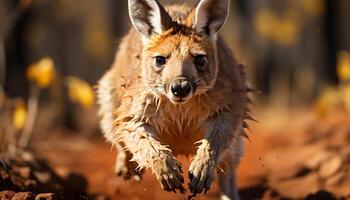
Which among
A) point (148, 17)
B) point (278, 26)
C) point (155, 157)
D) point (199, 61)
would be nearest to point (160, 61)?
point (199, 61)

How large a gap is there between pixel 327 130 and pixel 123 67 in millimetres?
5064

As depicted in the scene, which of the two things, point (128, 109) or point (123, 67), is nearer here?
point (128, 109)

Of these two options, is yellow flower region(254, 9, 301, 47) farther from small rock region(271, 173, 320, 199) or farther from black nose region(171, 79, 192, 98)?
black nose region(171, 79, 192, 98)

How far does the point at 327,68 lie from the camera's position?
65.4 feet

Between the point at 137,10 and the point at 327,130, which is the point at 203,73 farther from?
the point at 327,130

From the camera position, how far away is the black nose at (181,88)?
19.4ft

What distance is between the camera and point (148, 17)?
6516mm

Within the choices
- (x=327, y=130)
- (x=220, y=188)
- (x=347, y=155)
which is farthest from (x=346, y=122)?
(x=220, y=188)

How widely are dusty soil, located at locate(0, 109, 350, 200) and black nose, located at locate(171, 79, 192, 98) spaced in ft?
5.52

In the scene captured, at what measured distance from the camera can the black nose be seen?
5.91m

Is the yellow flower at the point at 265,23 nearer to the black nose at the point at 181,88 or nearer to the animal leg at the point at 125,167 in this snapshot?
the animal leg at the point at 125,167

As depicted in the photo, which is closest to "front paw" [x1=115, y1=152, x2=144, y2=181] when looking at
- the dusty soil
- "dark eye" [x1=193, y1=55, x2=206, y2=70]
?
the dusty soil


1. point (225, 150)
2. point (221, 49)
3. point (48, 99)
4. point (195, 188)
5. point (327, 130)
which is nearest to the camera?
point (195, 188)

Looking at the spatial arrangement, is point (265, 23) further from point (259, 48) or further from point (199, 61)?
point (199, 61)
